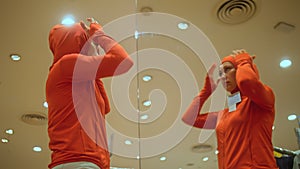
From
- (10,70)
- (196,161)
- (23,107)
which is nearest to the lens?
(196,161)

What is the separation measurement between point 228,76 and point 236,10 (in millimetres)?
1292

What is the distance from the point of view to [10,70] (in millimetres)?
3518

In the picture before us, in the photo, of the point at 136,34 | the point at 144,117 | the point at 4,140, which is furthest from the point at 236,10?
the point at 4,140

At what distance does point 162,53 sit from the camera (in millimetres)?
3133

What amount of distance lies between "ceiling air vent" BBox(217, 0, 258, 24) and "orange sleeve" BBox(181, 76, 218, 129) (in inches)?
42.7

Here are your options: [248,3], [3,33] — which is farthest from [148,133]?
[3,33]

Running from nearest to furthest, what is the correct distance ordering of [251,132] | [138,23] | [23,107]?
[251,132]
[138,23]
[23,107]

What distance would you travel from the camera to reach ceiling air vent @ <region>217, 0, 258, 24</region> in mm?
2828

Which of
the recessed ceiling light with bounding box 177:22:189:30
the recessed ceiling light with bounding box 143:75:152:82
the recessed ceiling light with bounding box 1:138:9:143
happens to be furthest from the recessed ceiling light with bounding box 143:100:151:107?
the recessed ceiling light with bounding box 1:138:9:143

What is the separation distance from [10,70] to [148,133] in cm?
158

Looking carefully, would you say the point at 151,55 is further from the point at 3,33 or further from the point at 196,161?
the point at 3,33

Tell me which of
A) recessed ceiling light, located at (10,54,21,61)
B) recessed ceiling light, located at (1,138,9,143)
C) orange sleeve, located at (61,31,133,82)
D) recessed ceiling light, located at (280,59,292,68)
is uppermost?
recessed ceiling light, located at (10,54,21,61)

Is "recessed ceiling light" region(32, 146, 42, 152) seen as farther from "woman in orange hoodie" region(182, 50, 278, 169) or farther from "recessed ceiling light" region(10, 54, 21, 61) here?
"woman in orange hoodie" region(182, 50, 278, 169)

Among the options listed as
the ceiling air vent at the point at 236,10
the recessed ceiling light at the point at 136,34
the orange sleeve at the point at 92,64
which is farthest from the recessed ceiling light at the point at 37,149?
the orange sleeve at the point at 92,64
